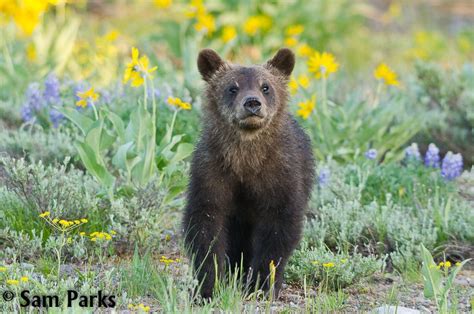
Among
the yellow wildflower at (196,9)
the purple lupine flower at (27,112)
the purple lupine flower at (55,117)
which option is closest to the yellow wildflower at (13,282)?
the purple lupine flower at (55,117)

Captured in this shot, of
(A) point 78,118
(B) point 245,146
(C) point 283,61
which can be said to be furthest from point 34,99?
(B) point 245,146

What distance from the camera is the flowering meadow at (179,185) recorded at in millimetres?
4777

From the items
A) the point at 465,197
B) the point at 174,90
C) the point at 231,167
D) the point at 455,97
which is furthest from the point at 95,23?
the point at 231,167

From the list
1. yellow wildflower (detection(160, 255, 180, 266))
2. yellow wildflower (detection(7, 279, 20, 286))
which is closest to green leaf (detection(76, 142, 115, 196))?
yellow wildflower (detection(160, 255, 180, 266))

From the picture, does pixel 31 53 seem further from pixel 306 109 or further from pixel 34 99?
pixel 306 109

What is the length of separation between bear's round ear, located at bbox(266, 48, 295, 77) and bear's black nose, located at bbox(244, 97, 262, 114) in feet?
2.22

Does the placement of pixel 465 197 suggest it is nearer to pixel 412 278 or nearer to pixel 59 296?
pixel 412 278

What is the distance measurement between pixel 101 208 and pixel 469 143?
3769mm

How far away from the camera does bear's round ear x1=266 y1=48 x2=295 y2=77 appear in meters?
5.68

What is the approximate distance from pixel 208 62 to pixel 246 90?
18.3 inches

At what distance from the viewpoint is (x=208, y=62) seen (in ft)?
18.4

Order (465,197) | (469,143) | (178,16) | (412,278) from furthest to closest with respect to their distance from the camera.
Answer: (178,16), (469,143), (465,197), (412,278)

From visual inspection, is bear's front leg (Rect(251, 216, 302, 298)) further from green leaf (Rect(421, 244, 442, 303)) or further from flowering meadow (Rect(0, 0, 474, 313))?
green leaf (Rect(421, 244, 442, 303))

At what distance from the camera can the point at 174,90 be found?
8.57 metres
